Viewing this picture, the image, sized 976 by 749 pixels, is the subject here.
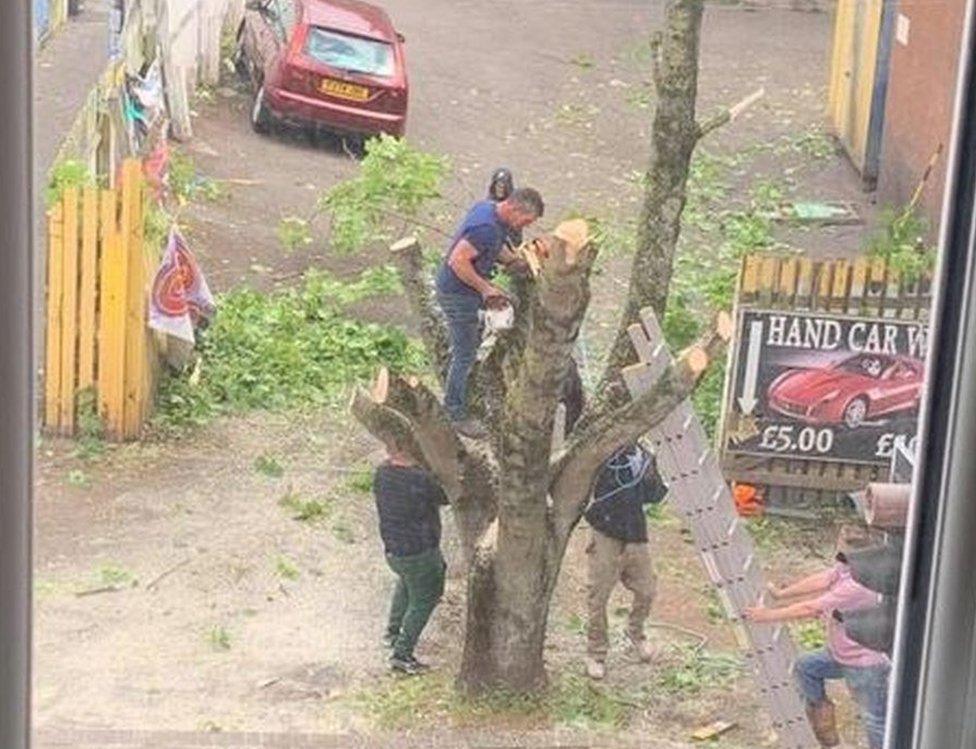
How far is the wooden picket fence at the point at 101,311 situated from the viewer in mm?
1171

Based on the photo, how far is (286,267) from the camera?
1.24 meters

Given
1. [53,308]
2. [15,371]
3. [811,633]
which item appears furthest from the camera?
[811,633]

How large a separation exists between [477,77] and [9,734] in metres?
0.60

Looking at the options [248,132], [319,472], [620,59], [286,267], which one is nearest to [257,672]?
[319,472]

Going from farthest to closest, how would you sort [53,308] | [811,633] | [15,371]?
[811,633]
[53,308]
[15,371]

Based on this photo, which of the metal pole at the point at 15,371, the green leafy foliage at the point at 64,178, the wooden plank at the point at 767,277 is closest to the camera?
the metal pole at the point at 15,371

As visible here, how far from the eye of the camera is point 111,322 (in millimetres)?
1225

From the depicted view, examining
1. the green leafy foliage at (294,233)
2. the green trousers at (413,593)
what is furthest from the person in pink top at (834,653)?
the green leafy foliage at (294,233)

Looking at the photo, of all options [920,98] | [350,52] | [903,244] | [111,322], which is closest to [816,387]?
[903,244]

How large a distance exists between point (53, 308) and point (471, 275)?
12.3 inches

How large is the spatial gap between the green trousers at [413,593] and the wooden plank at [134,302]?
229 mm

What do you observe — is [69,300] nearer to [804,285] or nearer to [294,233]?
[294,233]

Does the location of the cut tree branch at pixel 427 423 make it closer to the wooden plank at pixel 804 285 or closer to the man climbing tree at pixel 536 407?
the man climbing tree at pixel 536 407

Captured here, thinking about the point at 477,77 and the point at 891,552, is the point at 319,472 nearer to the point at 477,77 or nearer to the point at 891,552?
the point at 477,77
